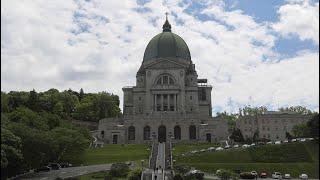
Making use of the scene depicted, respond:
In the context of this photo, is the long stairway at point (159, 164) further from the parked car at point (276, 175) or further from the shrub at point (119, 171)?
the parked car at point (276, 175)

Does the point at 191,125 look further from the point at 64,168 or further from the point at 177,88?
the point at 64,168

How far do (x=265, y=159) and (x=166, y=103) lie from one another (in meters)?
48.9

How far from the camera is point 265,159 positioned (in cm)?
7950

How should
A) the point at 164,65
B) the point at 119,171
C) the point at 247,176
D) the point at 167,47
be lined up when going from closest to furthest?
Result: the point at 119,171
the point at 247,176
the point at 164,65
the point at 167,47

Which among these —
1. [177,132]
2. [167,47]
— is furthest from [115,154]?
[167,47]

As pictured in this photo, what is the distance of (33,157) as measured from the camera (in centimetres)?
6384

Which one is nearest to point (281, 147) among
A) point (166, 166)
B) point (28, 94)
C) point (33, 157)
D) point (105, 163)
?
point (166, 166)

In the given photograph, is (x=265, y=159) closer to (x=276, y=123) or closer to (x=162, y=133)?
(x=162, y=133)

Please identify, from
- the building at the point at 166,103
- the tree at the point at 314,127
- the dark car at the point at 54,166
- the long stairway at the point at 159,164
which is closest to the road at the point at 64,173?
the dark car at the point at 54,166

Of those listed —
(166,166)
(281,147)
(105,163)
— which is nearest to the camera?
(166,166)

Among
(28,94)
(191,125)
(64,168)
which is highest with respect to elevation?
(28,94)

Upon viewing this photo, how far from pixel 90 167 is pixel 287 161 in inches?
1184

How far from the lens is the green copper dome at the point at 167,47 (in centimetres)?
13050

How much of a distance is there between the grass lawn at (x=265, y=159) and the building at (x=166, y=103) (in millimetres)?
22205
